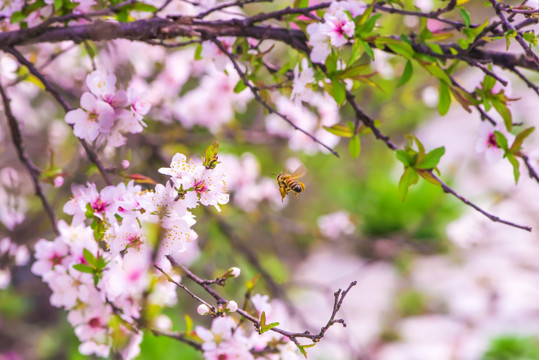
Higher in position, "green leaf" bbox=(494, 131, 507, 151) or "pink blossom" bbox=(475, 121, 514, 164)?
"pink blossom" bbox=(475, 121, 514, 164)

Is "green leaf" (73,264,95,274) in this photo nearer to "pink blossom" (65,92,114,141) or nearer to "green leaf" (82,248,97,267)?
"green leaf" (82,248,97,267)

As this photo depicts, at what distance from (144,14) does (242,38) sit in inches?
11.9

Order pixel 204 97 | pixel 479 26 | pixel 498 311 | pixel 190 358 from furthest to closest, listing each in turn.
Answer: pixel 498 311 → pixel 190 358 → pixel 204 97 → pixel 479 26

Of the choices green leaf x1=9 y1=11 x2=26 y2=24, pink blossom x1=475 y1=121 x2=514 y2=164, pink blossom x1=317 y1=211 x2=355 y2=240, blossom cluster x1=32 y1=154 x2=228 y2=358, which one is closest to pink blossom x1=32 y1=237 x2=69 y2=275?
blossom cluster x1=32 y1=154 x2=228 y2=358

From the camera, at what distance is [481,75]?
39.3 inches

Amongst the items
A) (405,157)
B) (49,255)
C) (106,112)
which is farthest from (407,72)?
(49,255)

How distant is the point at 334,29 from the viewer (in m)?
0.88

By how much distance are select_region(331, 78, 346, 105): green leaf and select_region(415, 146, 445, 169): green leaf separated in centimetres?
17

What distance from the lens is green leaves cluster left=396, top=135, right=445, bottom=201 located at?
897mm

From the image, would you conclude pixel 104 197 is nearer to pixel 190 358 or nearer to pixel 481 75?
pixel 481 75

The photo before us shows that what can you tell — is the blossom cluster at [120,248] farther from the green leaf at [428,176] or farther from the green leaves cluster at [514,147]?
the green leaves cluster at [514,147]

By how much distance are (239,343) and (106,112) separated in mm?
441

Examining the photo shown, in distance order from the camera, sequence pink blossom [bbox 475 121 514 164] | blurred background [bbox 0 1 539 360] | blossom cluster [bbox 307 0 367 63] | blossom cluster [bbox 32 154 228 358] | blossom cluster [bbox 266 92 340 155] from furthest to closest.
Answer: blurred background [bbox 0 1 539 360] < blossom cluster [bbox 266 92 340 155] < pink blossom [bbox 475 121 514 164] < blossom cluster [bbox 307 0 367 63] < blossom cluster [bbox 32 154 228 358]

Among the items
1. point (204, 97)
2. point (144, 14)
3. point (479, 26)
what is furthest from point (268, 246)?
point (479, 26)
